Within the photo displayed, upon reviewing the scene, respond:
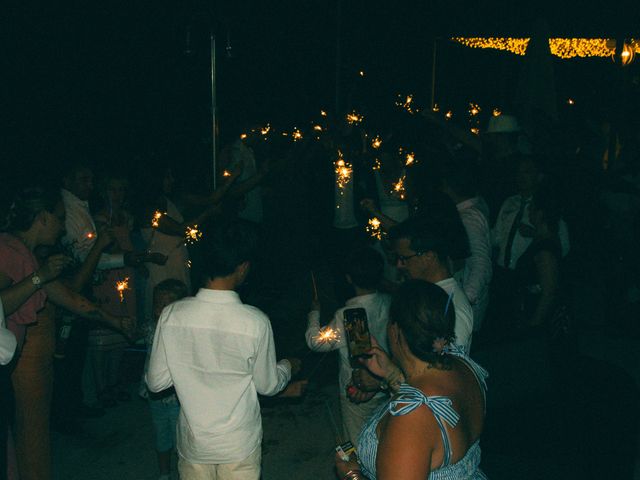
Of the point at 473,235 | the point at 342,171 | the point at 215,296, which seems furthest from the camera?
the point at 342,171

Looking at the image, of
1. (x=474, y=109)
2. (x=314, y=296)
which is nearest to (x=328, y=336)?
(x=314, y=296)

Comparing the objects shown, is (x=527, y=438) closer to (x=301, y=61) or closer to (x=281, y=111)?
(x=281, y=111)

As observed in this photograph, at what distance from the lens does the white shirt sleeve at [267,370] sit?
9.78 ft

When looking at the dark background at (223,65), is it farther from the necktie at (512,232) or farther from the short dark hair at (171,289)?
the necktie at (512,232)

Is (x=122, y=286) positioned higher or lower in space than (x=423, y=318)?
lower

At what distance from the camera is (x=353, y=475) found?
9.05ft

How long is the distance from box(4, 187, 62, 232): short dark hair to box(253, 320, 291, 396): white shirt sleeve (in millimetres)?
1753

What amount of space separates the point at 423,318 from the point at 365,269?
1247 mm

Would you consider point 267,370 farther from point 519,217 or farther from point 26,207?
point 519,217

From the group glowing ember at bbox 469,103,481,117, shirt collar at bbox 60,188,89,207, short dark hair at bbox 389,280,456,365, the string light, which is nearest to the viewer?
short dark hair at bbox 389,280,456,365

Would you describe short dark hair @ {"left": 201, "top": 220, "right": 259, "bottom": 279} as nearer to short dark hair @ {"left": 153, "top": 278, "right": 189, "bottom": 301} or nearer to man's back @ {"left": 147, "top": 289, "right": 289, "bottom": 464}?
man's back @ {"left": 147, "top": 289, "right": 289, "bottom": 464}

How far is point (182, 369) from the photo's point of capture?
117 inches

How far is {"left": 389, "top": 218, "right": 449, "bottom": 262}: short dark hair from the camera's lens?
3.75 metres

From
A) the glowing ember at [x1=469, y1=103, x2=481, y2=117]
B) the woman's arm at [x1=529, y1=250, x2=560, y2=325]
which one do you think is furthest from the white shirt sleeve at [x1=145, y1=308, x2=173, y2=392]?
the glowing ember at [x1=469, y1=103, x2=481, y2=117]
